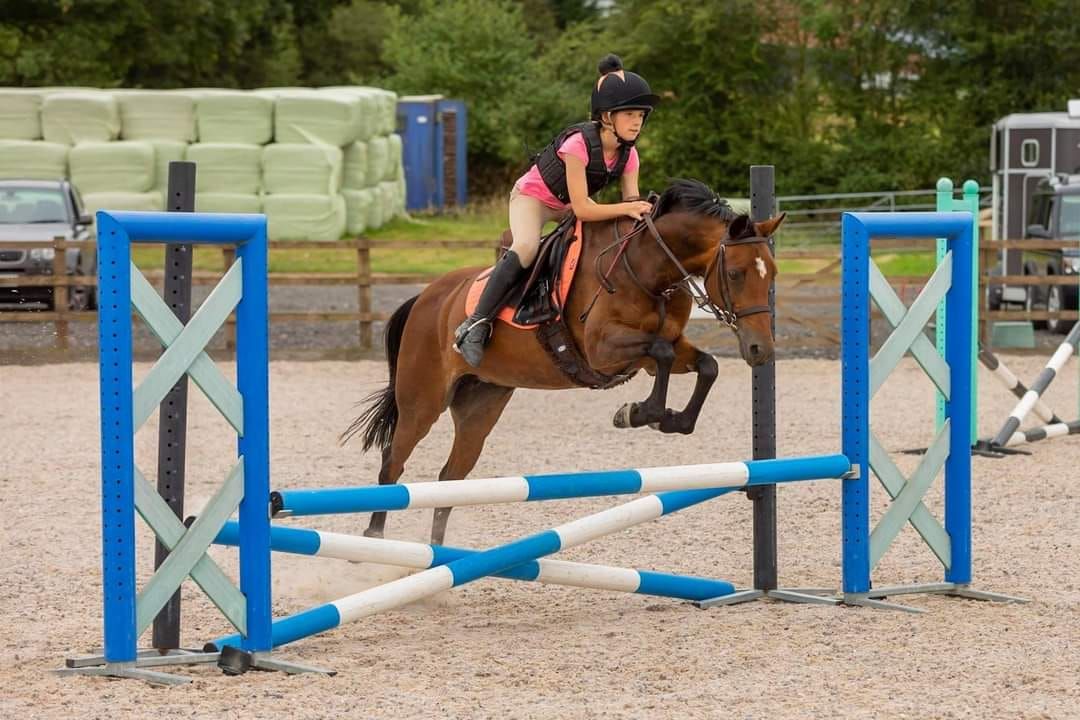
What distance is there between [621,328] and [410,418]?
1421mm

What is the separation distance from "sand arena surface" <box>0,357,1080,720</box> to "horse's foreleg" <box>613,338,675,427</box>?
2.39 ft

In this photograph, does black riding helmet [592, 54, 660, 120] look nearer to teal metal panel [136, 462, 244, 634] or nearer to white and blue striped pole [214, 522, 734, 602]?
white and blue striped pole [214, 522, 734, 602]

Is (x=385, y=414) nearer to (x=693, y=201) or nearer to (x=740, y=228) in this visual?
(x=693, y=201)

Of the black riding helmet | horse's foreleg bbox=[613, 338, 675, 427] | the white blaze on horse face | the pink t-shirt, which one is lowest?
horse's foreleg bbox=[613, 338, 675, 427]

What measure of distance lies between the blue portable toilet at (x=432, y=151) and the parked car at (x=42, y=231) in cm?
1501

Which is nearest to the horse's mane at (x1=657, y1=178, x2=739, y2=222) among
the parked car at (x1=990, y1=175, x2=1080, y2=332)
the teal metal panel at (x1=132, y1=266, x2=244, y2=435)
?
the teal metal panel at (x1=132, y1=266, x2=244, y2=435)

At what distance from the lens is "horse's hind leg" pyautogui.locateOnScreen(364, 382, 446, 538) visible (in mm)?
6828

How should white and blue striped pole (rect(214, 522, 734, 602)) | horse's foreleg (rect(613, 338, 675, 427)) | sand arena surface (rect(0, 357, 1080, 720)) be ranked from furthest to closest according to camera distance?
horse's foreleg (rect(613, 338, 675, 427)), white and blue striped pole (rect(214, 522, 734, 602)), sand arena surface (rect(0, 357, 1080, 720))

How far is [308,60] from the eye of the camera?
47188mm

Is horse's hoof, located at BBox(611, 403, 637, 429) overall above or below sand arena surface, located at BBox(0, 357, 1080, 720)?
above

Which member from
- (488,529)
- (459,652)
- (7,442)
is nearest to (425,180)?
(7,442)

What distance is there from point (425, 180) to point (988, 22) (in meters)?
12.1

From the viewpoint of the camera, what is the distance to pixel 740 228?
17.7 ft

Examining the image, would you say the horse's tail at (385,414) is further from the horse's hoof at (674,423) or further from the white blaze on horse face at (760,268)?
the white blaze on horse face at (760,268)
